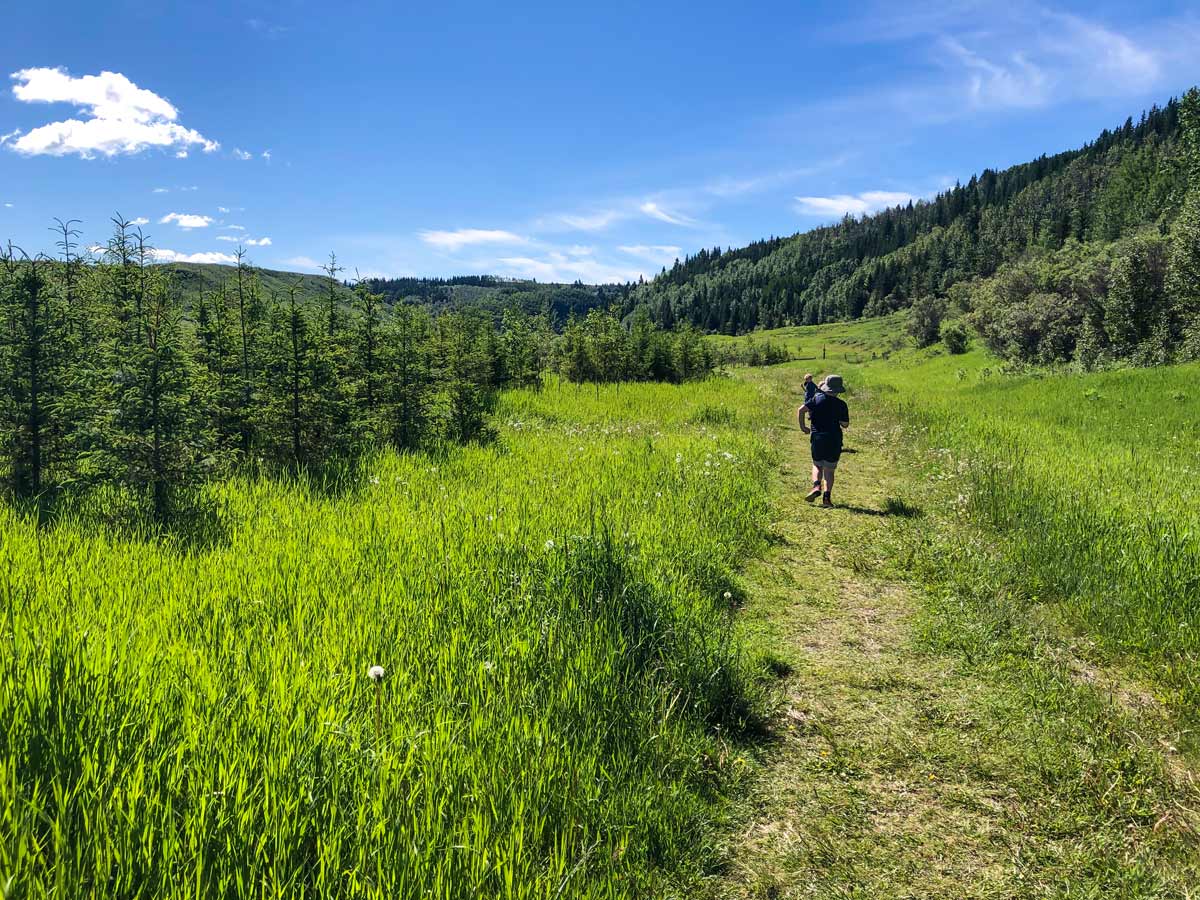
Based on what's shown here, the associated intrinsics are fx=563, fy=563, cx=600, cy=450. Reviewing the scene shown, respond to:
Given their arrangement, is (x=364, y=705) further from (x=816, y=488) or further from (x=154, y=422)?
(x=816, y=488)

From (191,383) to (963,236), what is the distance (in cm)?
17203

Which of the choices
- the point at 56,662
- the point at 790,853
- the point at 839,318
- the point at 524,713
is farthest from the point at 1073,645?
the point at 839,318

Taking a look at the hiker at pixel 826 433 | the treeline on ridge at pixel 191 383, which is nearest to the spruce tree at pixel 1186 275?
the hiker at pixel 826 433

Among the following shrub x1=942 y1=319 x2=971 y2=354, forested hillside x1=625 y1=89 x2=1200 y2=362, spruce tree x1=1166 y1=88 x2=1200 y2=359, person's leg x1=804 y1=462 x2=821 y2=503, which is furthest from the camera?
shrub x1=942 y1=319 x2=971 y2=354

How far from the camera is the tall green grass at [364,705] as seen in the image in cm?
207

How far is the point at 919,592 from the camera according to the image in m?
6.61

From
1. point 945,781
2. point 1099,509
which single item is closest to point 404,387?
point 945,781

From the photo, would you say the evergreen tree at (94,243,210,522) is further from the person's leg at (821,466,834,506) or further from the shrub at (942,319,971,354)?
the shrub at (942,319,971,354)

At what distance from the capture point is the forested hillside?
30.8 m

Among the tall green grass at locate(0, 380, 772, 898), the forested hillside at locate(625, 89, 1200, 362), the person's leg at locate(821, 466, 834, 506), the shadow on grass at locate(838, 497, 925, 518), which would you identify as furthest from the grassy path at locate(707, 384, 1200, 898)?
the forested hillside at locate(625, 89, 1200, 362)

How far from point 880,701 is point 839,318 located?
6093 inches

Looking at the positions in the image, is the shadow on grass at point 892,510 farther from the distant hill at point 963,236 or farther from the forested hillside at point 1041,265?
the distant hill at point 963,236

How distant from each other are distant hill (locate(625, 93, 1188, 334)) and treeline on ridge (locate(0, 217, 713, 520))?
107682 mm

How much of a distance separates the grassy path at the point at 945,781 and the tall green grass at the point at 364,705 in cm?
47
